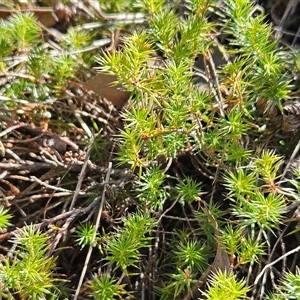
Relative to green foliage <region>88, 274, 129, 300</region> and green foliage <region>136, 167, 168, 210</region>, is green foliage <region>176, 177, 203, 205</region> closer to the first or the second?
green foliage <region>136, 167, 168, 210</region>

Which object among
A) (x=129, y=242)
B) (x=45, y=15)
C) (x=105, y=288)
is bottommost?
(x=105, y=288)

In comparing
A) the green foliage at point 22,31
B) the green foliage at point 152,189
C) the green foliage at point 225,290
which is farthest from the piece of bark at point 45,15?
the green foliage at point 225,290

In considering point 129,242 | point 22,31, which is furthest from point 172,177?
point 22,31

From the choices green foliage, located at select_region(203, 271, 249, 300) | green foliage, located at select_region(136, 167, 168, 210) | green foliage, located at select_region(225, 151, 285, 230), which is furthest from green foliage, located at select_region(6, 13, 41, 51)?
green foliage, located at select_region(203, 271, 249, 300)

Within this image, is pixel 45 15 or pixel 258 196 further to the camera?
pixel 45 15

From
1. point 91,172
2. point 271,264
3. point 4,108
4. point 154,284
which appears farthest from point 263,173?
point 4,108

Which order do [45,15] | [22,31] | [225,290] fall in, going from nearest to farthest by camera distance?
[225,290] → [22,31] → [45,15]

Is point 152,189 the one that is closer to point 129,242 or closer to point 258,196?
point 129,242

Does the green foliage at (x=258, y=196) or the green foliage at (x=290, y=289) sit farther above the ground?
the green foliage at (x=258, y=196)

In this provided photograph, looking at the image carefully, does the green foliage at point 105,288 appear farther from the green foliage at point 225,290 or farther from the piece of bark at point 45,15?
the piece of bark at point 45,15
